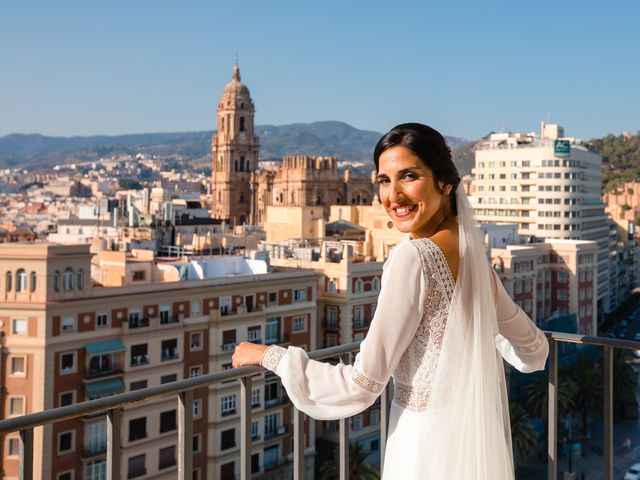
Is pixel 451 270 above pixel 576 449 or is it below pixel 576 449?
above

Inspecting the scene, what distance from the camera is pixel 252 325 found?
2242 centimetres

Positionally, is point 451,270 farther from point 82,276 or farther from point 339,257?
point 339,257

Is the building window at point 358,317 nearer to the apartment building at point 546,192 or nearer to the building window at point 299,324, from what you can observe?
the building window at point 299,324

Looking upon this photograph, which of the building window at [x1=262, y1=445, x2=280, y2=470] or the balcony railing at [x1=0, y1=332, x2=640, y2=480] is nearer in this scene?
the balcony railing at [x1=0, y1=332, x2=640, y2=480]

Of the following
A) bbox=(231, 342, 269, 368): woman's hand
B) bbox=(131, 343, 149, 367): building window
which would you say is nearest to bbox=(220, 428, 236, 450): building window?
bbox=(131, 343, 149, 367): building window

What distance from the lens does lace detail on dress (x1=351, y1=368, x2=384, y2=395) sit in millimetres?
2170

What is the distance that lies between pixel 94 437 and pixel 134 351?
236 centimetres

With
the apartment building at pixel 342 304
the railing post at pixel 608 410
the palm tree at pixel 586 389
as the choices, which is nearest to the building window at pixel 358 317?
the apartment building at pixel 342 304

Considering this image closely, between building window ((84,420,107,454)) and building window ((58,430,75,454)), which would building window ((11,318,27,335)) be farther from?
building window ((84,420,107,454))

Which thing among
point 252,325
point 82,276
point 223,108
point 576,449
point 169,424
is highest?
point 223,108

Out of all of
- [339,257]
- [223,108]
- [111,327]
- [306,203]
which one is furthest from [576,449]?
[223,108]

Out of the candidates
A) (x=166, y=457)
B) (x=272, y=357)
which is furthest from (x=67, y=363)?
(x=272, y=357)

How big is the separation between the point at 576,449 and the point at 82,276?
16.4 meters

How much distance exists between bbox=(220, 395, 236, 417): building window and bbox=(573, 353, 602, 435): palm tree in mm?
11698
